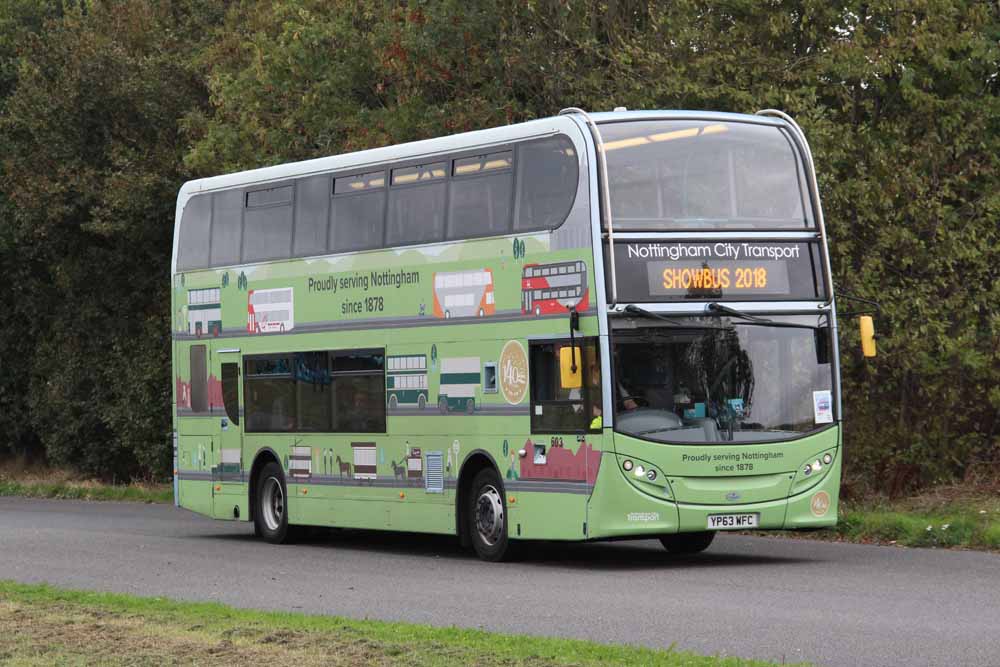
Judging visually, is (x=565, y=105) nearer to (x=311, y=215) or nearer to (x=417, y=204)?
(x=311, y=215)

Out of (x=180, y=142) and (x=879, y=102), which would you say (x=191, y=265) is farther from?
(x=180, y=142)

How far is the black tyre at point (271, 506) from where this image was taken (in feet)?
76.6

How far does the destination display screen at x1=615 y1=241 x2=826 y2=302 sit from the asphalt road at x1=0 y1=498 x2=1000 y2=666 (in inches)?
102

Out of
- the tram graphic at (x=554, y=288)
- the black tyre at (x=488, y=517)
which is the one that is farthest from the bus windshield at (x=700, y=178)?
the black tyre at (x=488, y=517)

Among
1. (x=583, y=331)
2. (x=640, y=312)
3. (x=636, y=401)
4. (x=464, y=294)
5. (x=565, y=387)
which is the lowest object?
(x=636, y=401)

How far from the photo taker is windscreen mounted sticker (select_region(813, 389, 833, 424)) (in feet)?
59.7

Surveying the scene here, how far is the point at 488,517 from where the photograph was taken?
64.1 ft

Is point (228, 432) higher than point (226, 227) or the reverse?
the reverse

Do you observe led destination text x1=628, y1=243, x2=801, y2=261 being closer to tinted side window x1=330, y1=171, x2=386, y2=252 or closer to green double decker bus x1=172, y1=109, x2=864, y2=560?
green double decker bus x1=172, y1=109, x2=864, y2=560

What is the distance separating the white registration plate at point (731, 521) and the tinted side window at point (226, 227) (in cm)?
835

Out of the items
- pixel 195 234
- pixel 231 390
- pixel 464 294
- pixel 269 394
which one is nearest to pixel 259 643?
pixel 464 294

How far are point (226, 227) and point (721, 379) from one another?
333 inches

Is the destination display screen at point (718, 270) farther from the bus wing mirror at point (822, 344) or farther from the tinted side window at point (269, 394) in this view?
→ the tinted side window at point (269, 394)

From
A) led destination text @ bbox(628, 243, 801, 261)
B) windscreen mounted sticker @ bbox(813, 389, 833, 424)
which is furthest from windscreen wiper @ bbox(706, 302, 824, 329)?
windscreen mounted sticker @ bbox(813, 389, 833, 424)
